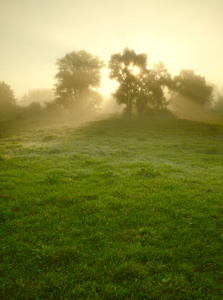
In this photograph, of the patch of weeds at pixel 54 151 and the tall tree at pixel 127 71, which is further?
the tall tree at pixel 127 71

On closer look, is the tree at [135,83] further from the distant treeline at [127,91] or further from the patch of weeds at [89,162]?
the patch of weeds at [89,162]

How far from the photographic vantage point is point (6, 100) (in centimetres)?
7719

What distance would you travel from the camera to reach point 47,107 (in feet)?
227

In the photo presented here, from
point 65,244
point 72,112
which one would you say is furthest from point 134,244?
point 72,112

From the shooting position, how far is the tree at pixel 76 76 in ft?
222

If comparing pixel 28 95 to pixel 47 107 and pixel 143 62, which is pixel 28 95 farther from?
pixel 143 62

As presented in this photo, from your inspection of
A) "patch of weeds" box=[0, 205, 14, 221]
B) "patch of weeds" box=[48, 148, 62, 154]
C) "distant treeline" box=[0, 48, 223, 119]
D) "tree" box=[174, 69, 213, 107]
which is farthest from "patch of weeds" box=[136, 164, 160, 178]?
"tree" box=[174, 69, 213, 107]

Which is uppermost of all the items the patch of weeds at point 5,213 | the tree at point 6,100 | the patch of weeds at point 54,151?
the tree at point 6,100

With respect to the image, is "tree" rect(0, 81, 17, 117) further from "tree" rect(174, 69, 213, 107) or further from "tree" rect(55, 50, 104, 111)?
"tree" rect(174, 69, 213, 107)

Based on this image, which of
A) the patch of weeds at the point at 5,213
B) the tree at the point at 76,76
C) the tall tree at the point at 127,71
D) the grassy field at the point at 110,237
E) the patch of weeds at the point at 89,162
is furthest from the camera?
the tree at the point at 76,76

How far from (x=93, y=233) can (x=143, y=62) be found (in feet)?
203

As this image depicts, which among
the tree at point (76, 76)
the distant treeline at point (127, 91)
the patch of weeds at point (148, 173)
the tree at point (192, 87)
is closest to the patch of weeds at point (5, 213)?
the patch of weeds at point (148, 173)

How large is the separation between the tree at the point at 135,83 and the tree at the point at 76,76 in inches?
446

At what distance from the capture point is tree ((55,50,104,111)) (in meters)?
67.6
